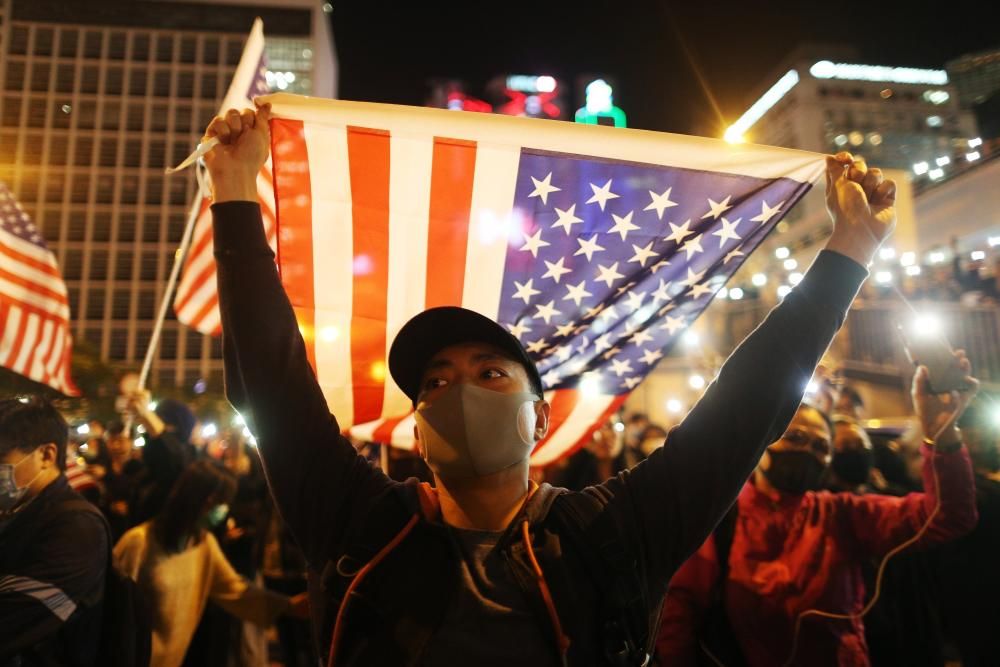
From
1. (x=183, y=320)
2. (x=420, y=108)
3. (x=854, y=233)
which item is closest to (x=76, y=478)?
(x=183, y=320)

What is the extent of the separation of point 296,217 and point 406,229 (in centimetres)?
A: 45

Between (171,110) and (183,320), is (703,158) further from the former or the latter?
(171,110)

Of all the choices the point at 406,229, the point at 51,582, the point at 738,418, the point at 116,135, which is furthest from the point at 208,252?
the point at 116,135

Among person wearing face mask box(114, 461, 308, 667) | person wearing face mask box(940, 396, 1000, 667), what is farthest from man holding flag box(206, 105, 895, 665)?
person wearing face mask box(940, 396, 1000, 667)

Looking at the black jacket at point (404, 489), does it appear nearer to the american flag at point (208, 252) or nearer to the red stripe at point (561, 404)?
the red stripe at point (561, 404)

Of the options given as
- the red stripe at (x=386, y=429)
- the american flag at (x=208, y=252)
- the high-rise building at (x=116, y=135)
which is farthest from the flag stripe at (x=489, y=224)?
the high-rise building at (x=116, y=135)

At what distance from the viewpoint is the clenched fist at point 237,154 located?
1730 mm

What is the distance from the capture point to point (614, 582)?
1.54m

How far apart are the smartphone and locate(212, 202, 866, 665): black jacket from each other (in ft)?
5.00

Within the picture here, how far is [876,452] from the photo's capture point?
18.5ft

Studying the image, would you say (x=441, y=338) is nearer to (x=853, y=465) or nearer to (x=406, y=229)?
(x=406, y=229)

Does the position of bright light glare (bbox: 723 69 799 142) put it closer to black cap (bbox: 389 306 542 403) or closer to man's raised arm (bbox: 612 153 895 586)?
man's raised arm (bbox: 612 153 895 586)

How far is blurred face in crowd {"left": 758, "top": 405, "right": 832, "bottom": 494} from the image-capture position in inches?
130

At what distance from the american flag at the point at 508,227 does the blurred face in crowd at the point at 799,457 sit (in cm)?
77
